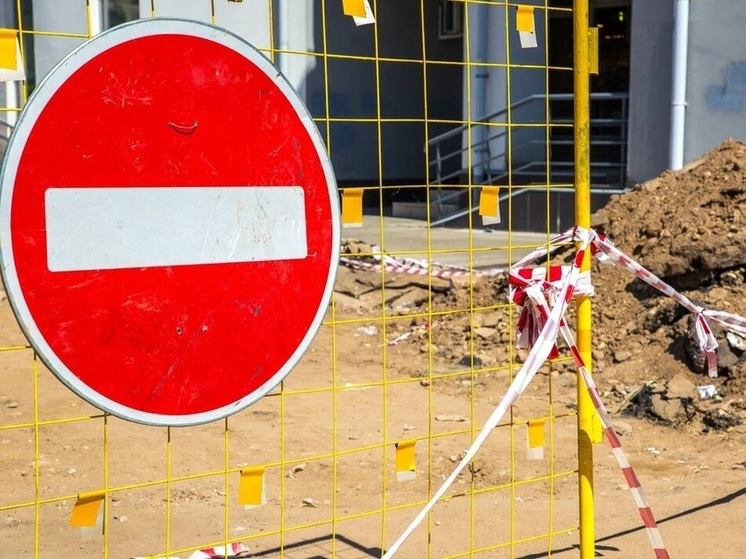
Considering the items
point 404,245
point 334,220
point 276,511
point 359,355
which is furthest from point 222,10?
point 334,220

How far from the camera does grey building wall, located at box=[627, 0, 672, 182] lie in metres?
14.5

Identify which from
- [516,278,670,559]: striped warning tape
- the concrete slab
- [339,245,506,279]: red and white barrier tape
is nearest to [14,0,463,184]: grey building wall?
the concrete slab

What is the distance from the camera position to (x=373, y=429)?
761cm

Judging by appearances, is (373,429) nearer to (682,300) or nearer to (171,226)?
(682,300)

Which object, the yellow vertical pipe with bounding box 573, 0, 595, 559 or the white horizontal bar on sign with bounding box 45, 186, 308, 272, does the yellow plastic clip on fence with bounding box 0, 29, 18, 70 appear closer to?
the white horizontal bar on sign with bounding box 45, 186, 308, 272

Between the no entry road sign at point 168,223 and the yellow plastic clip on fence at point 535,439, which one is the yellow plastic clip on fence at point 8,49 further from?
the yellow plastic clip on fence at point 535,439

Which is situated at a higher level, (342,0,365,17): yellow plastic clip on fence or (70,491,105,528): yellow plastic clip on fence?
(342,0,365,17): yellow plastic clip on fence

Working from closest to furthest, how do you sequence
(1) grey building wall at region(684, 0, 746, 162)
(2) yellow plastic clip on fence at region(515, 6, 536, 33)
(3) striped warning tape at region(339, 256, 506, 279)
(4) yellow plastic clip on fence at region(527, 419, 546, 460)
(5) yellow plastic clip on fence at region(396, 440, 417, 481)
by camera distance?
(5) yellow plastic clip on fence at region(396, 440, 417, 481), (2) yellow plastic clip on fence at region(515, 6, 536, 33), (4) yellow plastic clip on fence at region(527, 419, 546, 460), (3) striped warning tape at region(339, 256, 506, 279), (1) grey building wall at region(684, 0, 746, 162)

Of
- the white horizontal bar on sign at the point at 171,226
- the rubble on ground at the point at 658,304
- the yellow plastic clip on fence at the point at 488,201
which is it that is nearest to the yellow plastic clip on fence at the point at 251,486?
the white horizontal bar on sign at the point at 171,226

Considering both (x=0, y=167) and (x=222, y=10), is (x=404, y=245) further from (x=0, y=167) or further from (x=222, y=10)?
(x=0, y=167)

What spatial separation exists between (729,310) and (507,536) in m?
4.67

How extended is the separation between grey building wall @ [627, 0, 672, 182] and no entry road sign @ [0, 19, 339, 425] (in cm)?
1231

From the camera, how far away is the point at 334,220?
→ 3.23 metres

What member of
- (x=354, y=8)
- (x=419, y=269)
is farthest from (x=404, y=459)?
(x=419, y=269)
